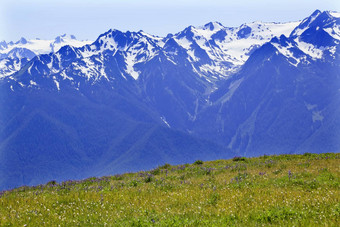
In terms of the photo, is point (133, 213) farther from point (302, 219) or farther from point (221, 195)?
point (302, 219)

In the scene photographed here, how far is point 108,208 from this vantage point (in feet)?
48.5

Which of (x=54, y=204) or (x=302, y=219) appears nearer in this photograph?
(x=302, y=219)

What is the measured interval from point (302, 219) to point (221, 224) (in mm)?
2409

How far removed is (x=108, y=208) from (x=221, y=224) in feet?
16.7

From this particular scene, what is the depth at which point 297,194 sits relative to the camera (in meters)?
15.6

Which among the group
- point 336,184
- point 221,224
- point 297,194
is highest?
point 336,184

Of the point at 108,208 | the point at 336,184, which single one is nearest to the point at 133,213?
the point at 108,208

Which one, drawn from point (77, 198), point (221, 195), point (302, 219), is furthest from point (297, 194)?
point (77, 198)

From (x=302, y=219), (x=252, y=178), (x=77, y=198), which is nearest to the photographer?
(x=302, y=219)

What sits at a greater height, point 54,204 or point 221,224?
point 54,204

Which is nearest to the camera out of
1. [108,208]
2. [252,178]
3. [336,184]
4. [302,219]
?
[302,219]

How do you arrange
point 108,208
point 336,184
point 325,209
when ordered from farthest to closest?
1. point 336,184
2. point 108,208
3. point 325,209

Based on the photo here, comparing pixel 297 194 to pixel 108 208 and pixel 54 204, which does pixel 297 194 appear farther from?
pixel 54 204

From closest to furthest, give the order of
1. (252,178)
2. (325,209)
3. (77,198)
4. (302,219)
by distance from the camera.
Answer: (302,219) → (325,209) → (77,198) → (252,178)
